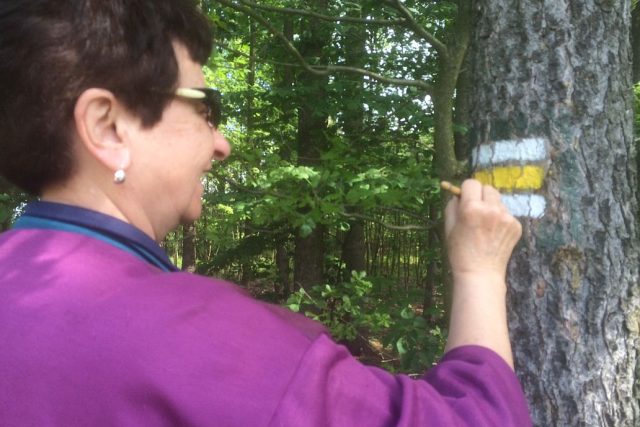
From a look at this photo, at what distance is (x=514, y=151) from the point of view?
1793mm

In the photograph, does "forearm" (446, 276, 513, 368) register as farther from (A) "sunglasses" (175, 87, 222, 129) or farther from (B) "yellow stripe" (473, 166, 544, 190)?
(A) "sunglasses" (175, 87, 222, 129)

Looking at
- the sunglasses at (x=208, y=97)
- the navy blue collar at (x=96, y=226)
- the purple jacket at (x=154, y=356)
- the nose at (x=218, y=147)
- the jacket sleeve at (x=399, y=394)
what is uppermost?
the sunglasses at (x=208, y=97)

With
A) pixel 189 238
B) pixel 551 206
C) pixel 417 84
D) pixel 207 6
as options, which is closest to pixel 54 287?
pixel 551 206

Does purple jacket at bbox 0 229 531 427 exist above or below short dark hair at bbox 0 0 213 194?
below

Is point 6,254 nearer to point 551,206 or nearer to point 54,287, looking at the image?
point 54,287

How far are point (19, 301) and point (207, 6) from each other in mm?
4601

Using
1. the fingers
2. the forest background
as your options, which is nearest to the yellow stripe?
the fingers

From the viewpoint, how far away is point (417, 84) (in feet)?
12.6

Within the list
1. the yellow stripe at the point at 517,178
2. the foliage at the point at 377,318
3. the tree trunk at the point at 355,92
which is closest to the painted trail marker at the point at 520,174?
the yellow stripe at the point at 517,178

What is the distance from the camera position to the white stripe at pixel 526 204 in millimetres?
1744

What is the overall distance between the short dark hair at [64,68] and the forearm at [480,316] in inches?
29.5

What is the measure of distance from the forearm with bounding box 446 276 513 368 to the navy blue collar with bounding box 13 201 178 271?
2.10ft

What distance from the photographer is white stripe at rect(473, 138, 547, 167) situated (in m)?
1.76

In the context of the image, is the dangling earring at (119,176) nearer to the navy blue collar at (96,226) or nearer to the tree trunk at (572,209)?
the navy blue collar at (96,226)
